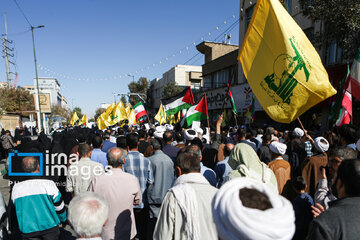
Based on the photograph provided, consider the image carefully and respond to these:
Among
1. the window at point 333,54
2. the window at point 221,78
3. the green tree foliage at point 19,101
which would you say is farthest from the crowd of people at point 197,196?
the green tree foliage at point 19,101

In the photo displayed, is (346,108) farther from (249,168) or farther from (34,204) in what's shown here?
(34,204)

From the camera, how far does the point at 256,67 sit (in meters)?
3.91

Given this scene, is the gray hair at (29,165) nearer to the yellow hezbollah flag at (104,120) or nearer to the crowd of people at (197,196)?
the crowd of people at (197,196)

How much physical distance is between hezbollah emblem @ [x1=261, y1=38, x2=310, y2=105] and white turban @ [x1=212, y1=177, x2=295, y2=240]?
8.52ft

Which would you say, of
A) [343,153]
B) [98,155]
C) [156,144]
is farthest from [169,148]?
[343,153]

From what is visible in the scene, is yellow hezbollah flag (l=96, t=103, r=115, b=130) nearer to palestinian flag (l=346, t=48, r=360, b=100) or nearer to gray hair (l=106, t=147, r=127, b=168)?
gray hair (l=106, t=147, r=127, b=168)

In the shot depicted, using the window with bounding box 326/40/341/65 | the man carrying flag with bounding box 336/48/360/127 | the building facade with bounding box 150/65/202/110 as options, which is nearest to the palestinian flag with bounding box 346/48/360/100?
the man carrying flag with bounding box 336/48/360/127

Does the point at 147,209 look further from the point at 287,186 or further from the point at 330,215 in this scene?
the point at 330,215

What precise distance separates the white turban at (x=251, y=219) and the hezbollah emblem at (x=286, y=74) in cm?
260

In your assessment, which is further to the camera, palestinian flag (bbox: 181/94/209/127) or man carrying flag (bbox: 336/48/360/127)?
palestinian flag (bbox: 181/94/209/127)

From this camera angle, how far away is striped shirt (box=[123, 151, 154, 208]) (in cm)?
371

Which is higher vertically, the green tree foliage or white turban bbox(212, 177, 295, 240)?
the green tree foliage

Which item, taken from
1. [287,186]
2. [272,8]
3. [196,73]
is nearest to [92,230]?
[287,186]

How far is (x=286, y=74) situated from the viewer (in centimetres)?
341
